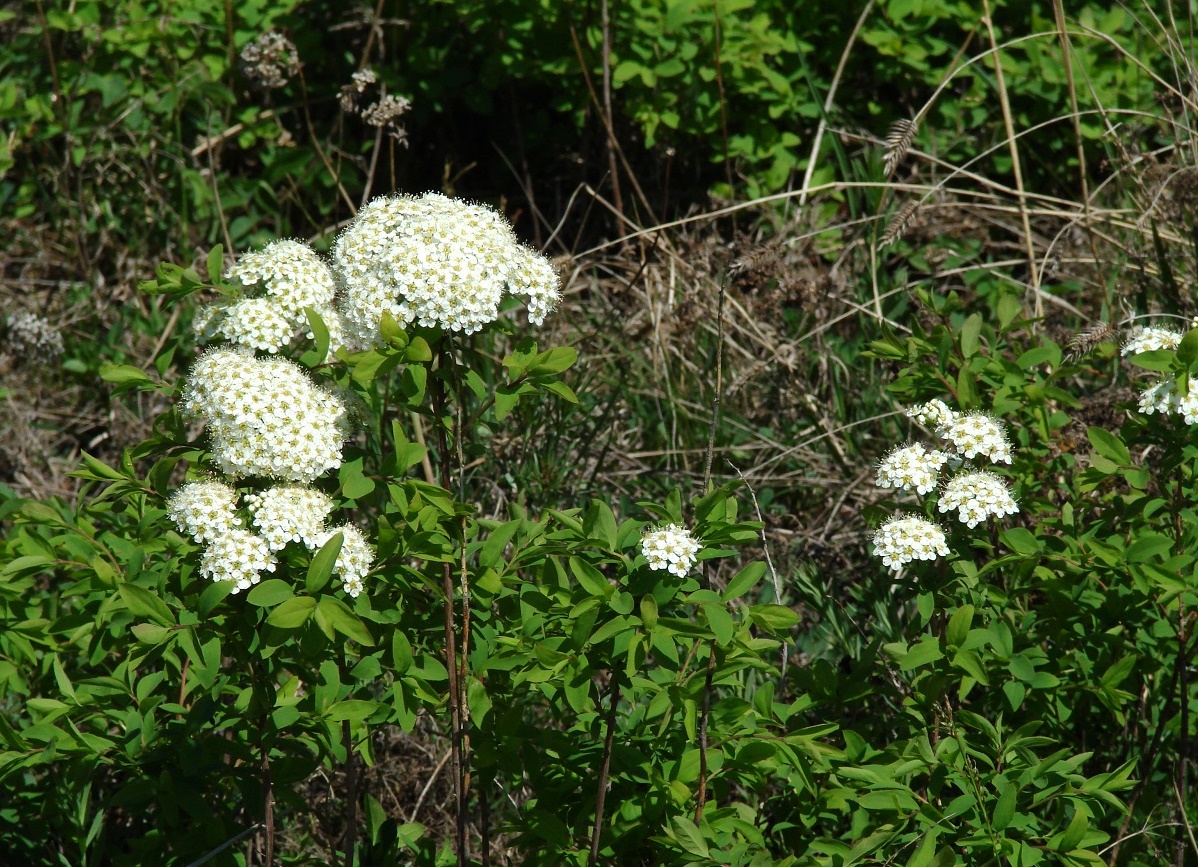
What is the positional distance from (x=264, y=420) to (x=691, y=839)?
871 mm

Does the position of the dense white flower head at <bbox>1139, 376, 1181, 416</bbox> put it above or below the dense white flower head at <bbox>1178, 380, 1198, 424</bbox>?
below

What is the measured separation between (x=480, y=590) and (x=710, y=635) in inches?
17.0

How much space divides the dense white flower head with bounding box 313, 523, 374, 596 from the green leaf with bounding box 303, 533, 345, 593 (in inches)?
2.4

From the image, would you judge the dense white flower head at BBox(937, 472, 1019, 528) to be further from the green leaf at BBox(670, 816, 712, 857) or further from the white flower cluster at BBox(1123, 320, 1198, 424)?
the green leaf at BBox(670, 816, 712, 857)

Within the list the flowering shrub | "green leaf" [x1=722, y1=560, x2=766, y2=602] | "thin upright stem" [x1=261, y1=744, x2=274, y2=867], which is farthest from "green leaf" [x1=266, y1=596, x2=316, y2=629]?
"green leaf" [x1=722, y1=560, x2=766, y2=602]

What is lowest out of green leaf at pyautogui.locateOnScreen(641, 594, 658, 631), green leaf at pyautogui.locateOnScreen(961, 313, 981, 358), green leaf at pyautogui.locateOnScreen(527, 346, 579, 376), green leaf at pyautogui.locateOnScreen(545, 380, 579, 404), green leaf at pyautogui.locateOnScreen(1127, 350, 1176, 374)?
green leaf at pyautogui.locateOnScreen(641, 594, 658, 631)

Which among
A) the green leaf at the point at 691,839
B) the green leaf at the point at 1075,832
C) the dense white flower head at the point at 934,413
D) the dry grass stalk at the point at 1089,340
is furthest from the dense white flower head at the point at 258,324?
the dry grass stalk at the point at 1089,340

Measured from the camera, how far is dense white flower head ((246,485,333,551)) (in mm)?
1732

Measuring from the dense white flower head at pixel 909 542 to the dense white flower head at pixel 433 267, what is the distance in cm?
65

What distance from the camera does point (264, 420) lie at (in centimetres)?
176

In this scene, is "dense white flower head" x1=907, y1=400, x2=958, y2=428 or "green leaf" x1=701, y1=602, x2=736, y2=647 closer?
"green leaf" x1=701, y1=602, x2=736, y2=647

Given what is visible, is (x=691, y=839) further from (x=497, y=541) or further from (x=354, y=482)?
(x=354, y=482)

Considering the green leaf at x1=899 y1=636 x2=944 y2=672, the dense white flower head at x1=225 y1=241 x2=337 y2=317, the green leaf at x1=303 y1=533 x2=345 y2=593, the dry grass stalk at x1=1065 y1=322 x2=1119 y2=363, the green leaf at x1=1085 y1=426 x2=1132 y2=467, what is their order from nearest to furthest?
1. the green leaf at x1=303 y1=533 x2=345 y2=593
2. the green leaf at x1=899 y1=636 x2=944 y2=672
3. the dense white flower head at x1=225 y1=241 x2=337 y2=317
4. the green leaf at x1=1085 y1=426 x2=1132 y2=467
5. the dry grass stalk at x1=1065 y1=322 x2=1119 y2=363

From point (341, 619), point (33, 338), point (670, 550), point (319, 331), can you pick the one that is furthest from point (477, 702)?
point (33, 338)
